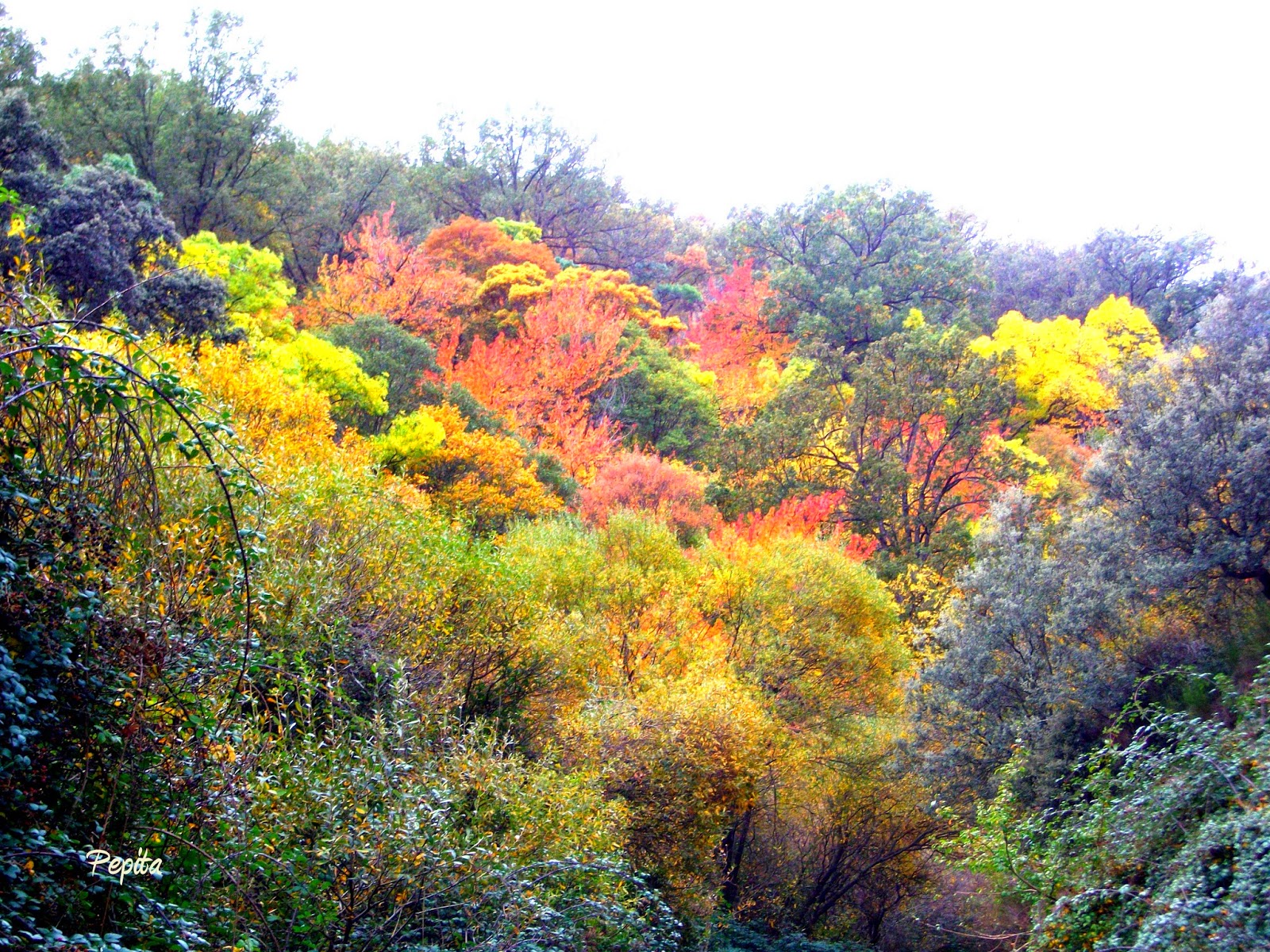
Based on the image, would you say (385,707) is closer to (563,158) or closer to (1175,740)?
(1175,740)

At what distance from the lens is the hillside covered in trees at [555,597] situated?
228 inches

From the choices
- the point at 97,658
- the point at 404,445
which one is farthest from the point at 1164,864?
the point at 404,445

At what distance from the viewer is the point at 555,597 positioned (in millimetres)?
19406

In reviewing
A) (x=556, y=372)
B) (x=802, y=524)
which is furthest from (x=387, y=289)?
(x=802, y=524)

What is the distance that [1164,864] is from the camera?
10.4 meters

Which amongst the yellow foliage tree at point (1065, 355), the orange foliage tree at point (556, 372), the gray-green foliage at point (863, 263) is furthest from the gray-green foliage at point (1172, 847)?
the gray-green foliage at point (863, 263)

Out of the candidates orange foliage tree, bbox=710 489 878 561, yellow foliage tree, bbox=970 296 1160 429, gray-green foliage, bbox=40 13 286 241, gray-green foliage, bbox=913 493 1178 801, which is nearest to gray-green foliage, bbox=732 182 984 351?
yellow foliage tree, bbox=970 296 1160 429

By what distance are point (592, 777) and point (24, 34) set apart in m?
35.1

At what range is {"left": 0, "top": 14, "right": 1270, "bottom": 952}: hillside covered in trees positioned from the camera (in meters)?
5.79

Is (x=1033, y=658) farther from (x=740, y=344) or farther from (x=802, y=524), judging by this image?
(x=740, y=344)

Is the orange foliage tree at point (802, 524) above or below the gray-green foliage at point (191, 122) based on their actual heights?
below

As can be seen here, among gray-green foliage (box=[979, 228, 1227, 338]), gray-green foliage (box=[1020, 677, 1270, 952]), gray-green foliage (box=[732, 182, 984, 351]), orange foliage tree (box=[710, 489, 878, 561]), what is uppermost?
gray-green foliage (box=[979, 228, 1227, 338])

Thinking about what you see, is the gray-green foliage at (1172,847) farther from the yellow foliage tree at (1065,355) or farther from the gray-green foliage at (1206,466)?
the yellow foliage tree at (1065,355)

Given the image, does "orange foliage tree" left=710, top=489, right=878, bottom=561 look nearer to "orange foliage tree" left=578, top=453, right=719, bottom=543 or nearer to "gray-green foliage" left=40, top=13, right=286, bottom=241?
"orange foliage tree" left=578, top=453, right=719, bottom=543
